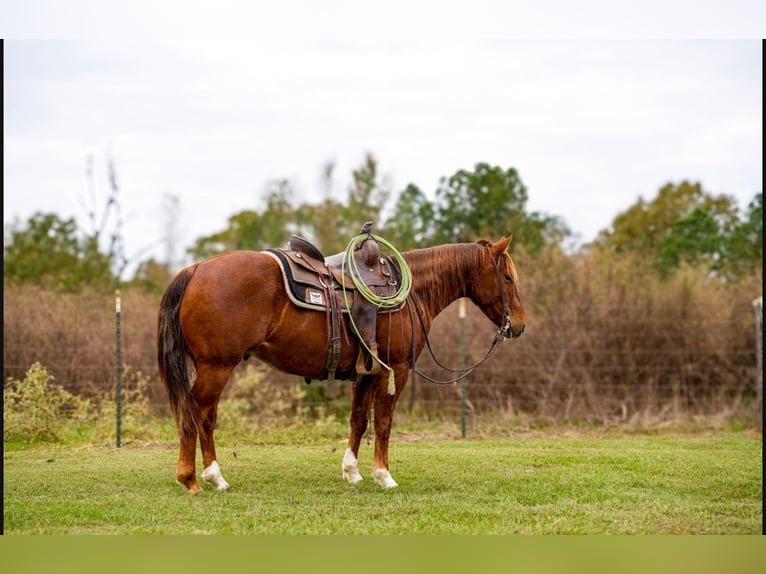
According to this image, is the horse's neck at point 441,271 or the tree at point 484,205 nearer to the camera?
the horse's neck at point 441,271

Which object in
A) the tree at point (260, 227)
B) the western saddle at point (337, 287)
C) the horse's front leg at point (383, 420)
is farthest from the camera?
the tree at point (260, 227)

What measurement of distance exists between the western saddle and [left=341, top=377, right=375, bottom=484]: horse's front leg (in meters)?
0.29

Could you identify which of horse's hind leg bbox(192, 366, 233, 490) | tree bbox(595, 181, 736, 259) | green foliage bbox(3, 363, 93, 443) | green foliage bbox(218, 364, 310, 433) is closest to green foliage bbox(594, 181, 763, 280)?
tree bbox(595, 181, 736, 259)

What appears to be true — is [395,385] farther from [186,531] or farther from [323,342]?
[186,531]

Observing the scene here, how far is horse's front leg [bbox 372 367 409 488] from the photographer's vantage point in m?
5.71

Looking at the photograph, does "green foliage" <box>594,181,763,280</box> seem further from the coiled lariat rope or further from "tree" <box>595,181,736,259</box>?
the coiled lariat rope

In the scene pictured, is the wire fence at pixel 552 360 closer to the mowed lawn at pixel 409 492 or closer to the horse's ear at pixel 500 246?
the mowed lawn at pixel 409 492

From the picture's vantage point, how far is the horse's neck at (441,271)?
20.5 ft

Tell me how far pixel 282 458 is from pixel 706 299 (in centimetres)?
795

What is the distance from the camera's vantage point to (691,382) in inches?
471

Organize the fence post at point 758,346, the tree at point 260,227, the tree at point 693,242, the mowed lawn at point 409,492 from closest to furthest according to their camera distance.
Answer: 1. the mowed lawn at point 409,492
2. the fence post at point 758,346
3. the tree at point 693,242
4. the tree at point 260,227

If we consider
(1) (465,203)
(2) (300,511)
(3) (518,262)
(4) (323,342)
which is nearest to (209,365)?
(4) (323,342)

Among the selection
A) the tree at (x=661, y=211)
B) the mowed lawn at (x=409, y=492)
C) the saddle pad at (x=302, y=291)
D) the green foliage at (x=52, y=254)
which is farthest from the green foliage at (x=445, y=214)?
the saddle pad at (x=302, y=291)

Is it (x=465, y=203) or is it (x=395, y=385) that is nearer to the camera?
(x=395, y=385)
